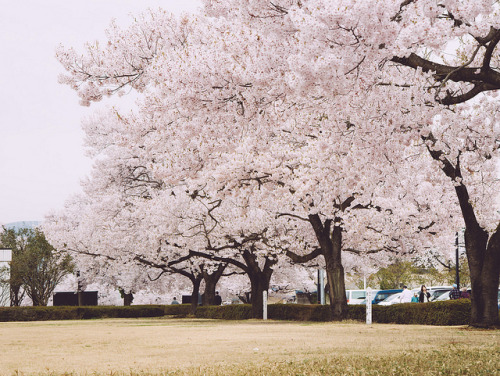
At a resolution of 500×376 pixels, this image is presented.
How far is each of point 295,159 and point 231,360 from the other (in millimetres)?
11737

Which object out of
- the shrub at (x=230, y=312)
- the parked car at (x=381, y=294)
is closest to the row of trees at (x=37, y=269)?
the shrub at (x=230, y=312)

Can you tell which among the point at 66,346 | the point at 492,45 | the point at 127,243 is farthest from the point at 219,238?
the point at 492,45

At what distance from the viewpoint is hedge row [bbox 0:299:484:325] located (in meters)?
21.5

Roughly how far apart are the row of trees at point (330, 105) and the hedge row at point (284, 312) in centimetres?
210

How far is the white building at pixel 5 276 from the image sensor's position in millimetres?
45250

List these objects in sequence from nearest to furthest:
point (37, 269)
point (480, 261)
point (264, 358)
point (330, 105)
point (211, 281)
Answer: point (264, 358), point (330, 105), point (480, 261), point (211, 281), point (37, 269)

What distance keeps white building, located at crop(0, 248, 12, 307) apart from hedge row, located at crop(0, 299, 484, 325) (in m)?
5.47

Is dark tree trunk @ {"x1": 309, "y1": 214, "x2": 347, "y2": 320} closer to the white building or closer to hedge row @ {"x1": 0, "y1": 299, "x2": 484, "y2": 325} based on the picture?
hedge row @ {"x1": 0, "y1": 299, "x2": 484, "y2": 325}

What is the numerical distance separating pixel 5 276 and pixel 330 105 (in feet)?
135

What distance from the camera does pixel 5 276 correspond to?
46250 mm

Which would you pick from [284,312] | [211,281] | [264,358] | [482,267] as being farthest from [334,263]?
[211,281]

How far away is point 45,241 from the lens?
4559 centimetres

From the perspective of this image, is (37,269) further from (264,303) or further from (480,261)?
(480,261)

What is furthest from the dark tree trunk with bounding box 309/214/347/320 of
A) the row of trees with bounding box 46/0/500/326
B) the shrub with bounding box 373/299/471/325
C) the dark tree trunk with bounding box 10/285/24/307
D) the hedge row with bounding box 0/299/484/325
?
the dark tree trunk with bounding box 10/285/24/307
